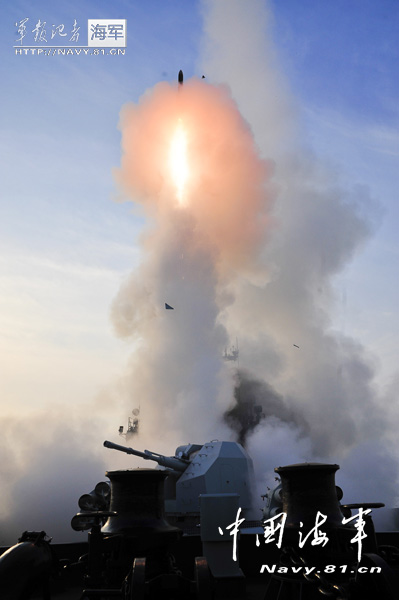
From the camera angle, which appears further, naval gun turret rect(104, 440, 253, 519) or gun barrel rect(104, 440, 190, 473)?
gun barrel rect(104, 440, 190, 473)

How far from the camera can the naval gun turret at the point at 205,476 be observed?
23422 millimetres

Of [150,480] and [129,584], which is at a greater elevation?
[150,480]

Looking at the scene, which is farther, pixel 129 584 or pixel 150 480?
pixel 150 480

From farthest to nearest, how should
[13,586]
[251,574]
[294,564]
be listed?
1. [251,574]
2. [294,564]
3. [13,586]

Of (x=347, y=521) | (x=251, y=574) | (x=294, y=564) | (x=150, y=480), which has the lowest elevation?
(x=251, y=574)

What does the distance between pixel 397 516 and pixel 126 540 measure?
125ft

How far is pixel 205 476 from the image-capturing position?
2356 centimetres

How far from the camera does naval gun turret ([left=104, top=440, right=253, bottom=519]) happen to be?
23.4 metres

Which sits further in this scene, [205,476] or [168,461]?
[168,461]

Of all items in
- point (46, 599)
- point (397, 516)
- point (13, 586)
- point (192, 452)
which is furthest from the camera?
point (397, 516)

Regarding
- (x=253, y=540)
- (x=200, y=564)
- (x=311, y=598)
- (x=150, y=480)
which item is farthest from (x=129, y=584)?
(x=253, y=540)

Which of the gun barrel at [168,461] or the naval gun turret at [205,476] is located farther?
the gun barrel at [168,461]

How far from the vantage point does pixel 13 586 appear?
595 cm

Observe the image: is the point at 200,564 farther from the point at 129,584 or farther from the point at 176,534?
the point at 176,534
